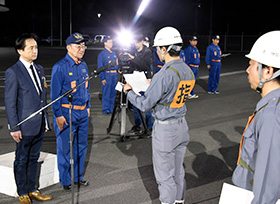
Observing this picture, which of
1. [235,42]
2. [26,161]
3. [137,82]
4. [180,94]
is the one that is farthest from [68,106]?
[235,42]

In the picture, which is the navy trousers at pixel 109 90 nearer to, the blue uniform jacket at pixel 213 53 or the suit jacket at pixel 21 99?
the blue uniform jacket at pixel 213 53

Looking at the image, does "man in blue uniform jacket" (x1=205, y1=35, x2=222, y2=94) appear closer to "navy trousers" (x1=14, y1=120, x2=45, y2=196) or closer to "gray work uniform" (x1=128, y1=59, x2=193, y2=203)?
"gray work uniform" (x1=128, y1=59, x2=193, y2=203)

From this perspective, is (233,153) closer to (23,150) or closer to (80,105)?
(80,105)

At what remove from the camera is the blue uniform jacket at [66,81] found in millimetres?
4613

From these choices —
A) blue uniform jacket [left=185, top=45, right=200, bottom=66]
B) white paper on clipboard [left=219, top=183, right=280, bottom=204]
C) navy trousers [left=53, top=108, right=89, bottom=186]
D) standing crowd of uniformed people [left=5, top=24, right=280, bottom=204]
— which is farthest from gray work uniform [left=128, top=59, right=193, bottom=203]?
blue uniform jacket [left=185, top=45, right=200, bottom=66]

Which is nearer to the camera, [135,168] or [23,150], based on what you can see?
[23,150]

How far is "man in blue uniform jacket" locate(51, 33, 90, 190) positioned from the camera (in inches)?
183

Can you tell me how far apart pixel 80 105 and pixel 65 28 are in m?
82.8

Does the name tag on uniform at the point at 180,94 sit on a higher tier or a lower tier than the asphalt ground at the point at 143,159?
higher

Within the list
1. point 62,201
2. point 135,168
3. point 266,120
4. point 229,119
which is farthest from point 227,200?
point 229,119

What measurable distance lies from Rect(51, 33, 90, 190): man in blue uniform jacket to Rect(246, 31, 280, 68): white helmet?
9.80 feet

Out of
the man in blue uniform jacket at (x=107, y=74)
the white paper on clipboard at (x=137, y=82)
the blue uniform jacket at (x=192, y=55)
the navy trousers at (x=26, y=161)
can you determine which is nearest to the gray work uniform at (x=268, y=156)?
the white paper on clipboard at (x=137, y=82)

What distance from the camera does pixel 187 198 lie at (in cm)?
482

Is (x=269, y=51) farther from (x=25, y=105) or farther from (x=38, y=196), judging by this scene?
(x=38, y=196)
